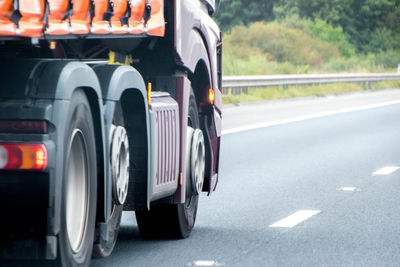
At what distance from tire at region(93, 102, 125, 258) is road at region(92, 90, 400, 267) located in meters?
0.28

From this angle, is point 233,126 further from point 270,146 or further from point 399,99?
point 399,99

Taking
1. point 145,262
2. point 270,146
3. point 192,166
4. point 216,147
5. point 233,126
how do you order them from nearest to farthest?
point 145,262, point 192,166, point 216,147, point 270,146, point 233,126

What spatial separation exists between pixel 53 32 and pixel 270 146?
39.0 feet

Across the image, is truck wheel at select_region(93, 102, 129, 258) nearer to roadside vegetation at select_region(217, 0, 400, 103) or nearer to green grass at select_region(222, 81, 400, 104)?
green grass at select_region(222, 81, 400, 104)

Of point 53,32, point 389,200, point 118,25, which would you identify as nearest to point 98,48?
point 118,25

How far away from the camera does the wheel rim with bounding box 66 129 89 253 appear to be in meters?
5.64

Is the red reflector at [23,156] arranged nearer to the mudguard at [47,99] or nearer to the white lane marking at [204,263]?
the mudguard at [47,99]

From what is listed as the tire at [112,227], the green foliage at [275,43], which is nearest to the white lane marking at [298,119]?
the tire at [112,227]

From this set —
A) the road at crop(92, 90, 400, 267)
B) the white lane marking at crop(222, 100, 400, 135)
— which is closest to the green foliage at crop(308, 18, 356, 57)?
the white lane marking at crop(222, 100, 400, 135)

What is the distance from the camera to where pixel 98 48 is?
→ 7059 mm

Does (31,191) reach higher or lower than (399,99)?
higher

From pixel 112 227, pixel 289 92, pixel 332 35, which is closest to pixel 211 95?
pixel 112 227

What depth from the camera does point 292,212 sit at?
961 cm

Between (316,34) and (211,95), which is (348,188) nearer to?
(211,95)
